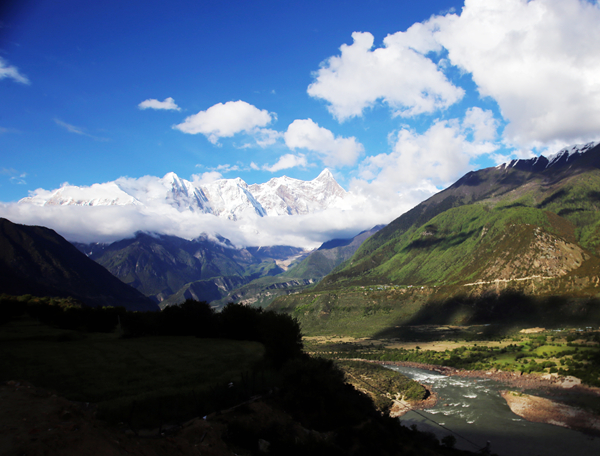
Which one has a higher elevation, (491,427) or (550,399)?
(550,399)

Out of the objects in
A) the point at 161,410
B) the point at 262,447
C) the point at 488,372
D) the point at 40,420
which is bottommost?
the point at 488,372

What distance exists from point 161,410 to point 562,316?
6293 inches

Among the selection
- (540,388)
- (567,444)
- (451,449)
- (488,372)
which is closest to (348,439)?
(451,449)

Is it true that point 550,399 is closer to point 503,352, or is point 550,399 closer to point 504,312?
point 503,352

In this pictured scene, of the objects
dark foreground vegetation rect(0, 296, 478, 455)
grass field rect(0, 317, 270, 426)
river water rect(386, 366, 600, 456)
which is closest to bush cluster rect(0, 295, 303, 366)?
dark foreground vegetation rect(0, 296, 478, 455)

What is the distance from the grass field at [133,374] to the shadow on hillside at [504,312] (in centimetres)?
12951

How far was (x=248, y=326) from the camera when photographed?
2987 inches

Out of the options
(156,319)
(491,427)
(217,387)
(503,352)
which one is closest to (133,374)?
(217,387)

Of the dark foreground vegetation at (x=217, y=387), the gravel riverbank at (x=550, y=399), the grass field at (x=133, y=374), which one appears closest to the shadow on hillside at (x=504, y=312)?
the gravel riverbank at (x=550, y=399)

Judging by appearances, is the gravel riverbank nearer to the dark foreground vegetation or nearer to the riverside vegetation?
the riverside vegetation

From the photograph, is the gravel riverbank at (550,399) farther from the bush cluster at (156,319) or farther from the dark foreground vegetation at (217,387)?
the bush cluster at (156,319)

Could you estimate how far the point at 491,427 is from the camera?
5162 cm

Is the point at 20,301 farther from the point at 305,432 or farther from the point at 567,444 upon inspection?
the point at 567,444

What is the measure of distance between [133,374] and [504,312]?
171 metres
